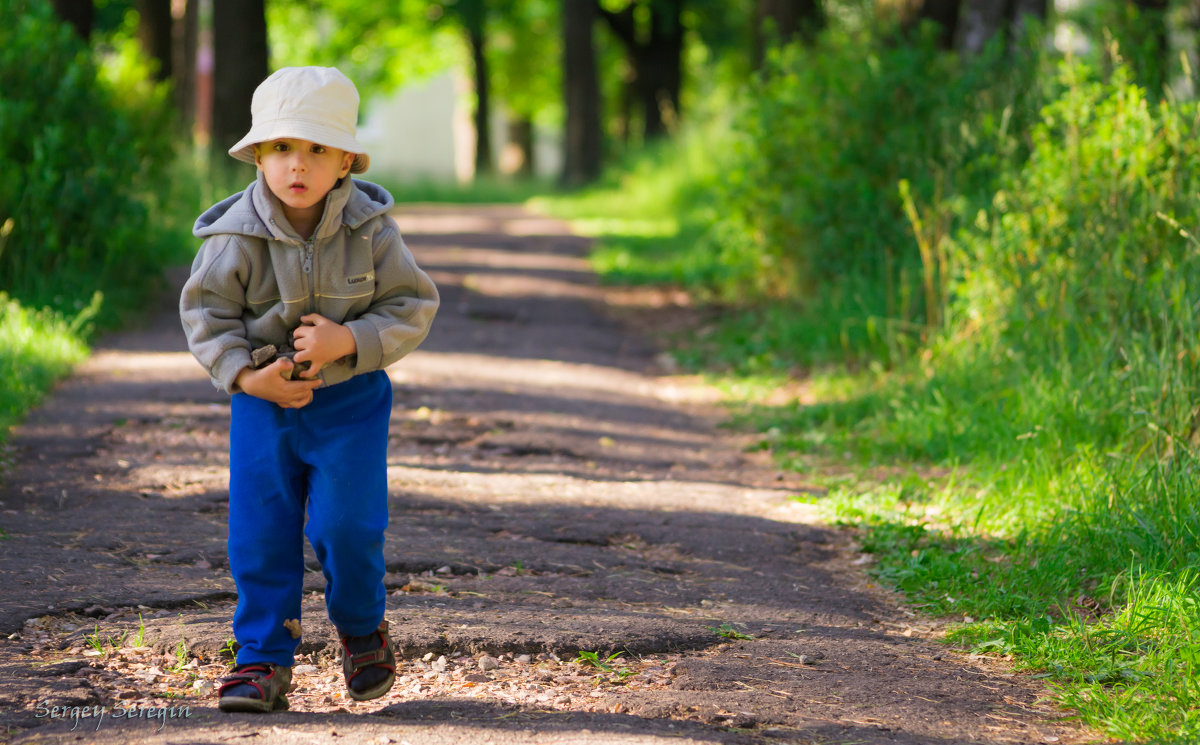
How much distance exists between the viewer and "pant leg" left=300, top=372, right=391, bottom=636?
114 inches

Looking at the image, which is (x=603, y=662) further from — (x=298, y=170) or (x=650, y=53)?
(x=650, y=53)

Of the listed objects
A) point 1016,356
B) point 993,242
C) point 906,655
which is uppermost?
point 993,242

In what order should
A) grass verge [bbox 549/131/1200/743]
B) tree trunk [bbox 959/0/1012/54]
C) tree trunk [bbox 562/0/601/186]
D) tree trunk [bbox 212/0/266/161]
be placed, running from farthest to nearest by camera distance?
1. tree trunk [bbox 562/0/601/186]
2. tree trunk [bbox 212/0/266/161]
3. tree trunk [bbox 959/0/1012/54]
4. grass verge [bbox 549/131/1200/743]

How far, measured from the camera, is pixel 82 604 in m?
3.61

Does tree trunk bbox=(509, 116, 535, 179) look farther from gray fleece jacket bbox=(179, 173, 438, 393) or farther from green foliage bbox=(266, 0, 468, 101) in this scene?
gray fleece jacket bbox=(179, 173, 438, 393)

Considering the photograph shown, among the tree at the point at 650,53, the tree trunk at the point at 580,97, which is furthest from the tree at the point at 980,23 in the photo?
the tree at the point at 650,53

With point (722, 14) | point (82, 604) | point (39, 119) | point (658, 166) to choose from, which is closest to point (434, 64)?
point (722, 14)

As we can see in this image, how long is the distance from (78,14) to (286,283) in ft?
30.2

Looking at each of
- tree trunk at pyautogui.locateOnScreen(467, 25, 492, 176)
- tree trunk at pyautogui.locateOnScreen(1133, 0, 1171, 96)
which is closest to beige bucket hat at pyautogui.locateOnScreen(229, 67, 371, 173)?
tree trunk at pyautogui.locateOnScreen(1133, 0, 1171, 96)

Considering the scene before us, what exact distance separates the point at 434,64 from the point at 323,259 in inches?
1427

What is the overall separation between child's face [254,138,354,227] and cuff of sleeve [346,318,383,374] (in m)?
0.30

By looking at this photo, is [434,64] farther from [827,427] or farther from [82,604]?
[82,604]

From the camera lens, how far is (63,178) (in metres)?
8.03
